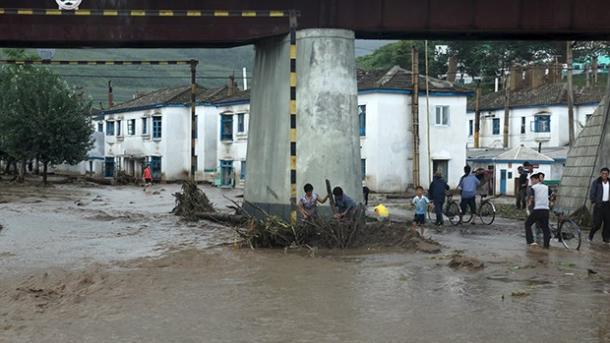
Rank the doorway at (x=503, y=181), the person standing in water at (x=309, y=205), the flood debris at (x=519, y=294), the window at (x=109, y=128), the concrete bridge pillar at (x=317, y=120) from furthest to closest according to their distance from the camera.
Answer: the window at (x=109, y=128) → the doorway at (x=503, y=181) → the concrete bridge pillar at (x=317, y=120) → the person standing in water at (x=309, y=205) → the flood debris at (x=519, y=294)

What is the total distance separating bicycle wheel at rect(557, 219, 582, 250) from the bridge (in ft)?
15.9

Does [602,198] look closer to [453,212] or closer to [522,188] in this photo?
[453,212]

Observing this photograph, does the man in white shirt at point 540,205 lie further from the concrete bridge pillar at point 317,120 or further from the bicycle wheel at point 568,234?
the concrete bridge pillar at point 317,120

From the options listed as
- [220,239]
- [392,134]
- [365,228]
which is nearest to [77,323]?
[365,228]

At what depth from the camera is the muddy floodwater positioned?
8.38 m

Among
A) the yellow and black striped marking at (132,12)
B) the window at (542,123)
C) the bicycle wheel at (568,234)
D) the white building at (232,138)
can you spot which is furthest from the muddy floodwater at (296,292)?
the window at (542,123)

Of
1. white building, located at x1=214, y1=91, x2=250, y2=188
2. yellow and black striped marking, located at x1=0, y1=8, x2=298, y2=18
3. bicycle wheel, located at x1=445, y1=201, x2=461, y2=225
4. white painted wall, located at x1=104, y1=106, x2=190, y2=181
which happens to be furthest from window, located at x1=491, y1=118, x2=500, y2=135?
yellow and black striped marking, located at x1=0, y1=8, x2=298, y2=18

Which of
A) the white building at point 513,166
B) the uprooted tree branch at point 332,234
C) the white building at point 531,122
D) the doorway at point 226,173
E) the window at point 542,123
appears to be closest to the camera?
the uprooted tree branch at point 332,234

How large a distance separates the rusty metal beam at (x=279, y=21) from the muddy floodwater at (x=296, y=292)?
16.7 ft

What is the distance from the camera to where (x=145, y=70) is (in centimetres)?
16000

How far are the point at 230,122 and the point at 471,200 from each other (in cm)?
3591

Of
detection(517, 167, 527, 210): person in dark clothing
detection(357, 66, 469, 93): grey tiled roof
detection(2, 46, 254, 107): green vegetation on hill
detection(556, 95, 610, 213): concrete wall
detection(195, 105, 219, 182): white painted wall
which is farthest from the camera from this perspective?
detection(2, 46, 254, 107): green vegetation on hill

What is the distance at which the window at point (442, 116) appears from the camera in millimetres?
44219

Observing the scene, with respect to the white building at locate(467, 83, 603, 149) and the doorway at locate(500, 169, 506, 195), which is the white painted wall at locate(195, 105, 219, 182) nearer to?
the white building at locate(467, 83, 603, 149)
